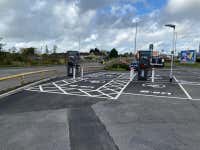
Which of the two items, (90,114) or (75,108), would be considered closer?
(90,114)

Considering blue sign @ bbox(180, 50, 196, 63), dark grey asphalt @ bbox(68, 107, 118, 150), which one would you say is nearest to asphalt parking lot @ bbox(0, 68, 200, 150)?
dark grey asphalt @ bbox(68, 107, 118, 150)

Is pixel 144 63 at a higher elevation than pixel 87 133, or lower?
higher

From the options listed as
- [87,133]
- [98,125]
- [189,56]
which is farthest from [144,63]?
[189,56]

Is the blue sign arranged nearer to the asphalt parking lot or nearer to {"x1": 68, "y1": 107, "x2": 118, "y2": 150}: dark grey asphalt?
the asphalt parking lot

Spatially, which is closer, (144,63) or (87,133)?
(87,133)

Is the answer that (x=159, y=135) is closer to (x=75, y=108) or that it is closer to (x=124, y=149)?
(x=124, y=149)

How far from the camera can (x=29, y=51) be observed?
53906mm

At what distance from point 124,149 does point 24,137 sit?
7.54 feet

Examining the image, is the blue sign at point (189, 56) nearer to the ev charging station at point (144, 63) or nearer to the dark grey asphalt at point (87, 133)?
the ev charging station at point (144, 63)

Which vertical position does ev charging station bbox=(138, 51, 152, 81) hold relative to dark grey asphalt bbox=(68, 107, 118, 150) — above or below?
above

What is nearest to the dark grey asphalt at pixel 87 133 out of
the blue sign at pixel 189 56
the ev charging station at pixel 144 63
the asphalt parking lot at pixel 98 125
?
the asphalt parking lot at pixel 98 125

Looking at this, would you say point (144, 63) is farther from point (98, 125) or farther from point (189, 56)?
point (189, 56)

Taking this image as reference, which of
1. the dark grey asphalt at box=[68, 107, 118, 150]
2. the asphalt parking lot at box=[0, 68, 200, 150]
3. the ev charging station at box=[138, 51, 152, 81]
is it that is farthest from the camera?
the ev charging station at box=[138, 51, 152, 81]

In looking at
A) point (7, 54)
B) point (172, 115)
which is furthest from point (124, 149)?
point (7, 54)
